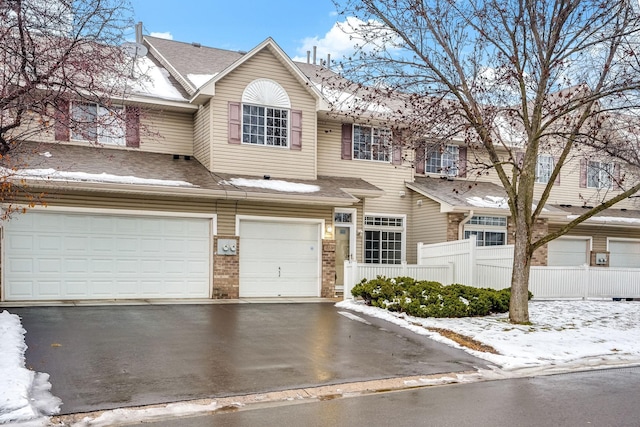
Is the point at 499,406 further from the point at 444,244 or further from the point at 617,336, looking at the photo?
the point at 444,244

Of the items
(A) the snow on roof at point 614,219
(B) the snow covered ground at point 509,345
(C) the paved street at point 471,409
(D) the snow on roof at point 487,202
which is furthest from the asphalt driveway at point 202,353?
(A) the snow on roof at point 614,219

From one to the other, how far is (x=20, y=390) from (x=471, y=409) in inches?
201

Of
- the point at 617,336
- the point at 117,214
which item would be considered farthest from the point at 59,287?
the point at 617,336

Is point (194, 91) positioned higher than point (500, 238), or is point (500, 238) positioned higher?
point (194, 91)

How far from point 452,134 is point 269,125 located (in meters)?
7.02

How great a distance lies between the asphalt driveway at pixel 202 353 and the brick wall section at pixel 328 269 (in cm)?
399

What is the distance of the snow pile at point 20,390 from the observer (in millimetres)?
6070

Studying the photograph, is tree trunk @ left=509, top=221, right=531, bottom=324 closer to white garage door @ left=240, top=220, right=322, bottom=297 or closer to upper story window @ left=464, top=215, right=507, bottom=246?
white garage door @ left=240, top=220, right=322, bottom=297

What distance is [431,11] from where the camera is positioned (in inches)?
489

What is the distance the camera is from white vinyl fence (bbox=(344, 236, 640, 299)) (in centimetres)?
1575

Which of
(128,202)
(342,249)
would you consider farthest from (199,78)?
(342,249)

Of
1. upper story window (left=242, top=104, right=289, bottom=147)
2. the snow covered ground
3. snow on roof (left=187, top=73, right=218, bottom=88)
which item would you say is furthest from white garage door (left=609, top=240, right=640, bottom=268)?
snow on roof (left=187, top=73, right=218, bottom=88)

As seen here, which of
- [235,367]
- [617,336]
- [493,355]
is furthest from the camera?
[617,336]

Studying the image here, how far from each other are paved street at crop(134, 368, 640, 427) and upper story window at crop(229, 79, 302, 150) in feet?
36.9
